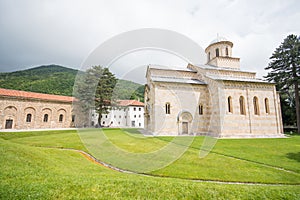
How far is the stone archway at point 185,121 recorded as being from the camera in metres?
20.3

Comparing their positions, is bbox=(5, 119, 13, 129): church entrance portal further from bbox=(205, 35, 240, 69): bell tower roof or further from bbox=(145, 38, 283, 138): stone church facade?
bbox=(205, 35, 240, 69): bell tower roof

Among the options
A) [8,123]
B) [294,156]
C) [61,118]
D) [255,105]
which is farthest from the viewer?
[61,118]

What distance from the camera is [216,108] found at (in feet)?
63.5

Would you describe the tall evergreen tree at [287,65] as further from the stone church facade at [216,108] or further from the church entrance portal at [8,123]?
the church entrance portal at [8,123]

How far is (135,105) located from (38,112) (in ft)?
73.3

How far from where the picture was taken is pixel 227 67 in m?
25.9

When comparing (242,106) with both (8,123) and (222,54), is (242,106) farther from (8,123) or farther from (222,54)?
(8,123)

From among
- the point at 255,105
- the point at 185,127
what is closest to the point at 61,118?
the point at 185,127

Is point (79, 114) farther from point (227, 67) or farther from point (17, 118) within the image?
point (227, 67)

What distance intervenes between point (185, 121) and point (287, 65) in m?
23.0

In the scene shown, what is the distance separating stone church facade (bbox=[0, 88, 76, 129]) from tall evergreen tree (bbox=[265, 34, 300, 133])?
41.5 meters

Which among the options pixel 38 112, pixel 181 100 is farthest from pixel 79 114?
pixel 181 100

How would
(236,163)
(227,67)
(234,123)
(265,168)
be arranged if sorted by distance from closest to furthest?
(265,168) < (236,163) < (234,123) < (227,67)

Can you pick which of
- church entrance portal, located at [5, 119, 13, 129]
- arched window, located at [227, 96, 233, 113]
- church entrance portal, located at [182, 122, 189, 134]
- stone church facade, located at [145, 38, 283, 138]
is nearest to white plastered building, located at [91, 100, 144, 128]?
church entrance portal, located at [5, 119, 13, 129]
